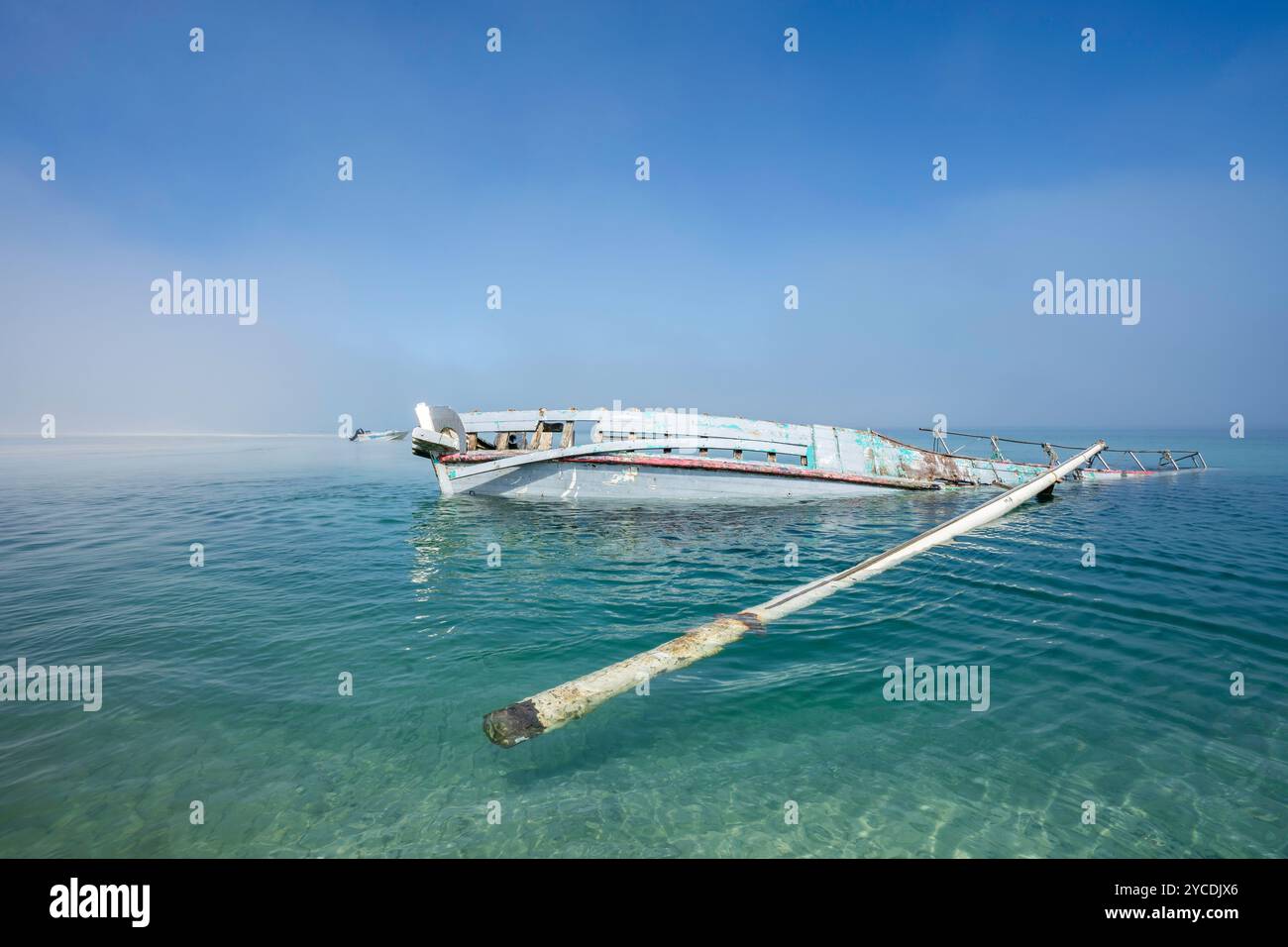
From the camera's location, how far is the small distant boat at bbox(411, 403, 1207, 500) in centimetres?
1661

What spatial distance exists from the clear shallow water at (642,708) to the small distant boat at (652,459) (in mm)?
5700

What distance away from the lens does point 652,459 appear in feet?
55.2

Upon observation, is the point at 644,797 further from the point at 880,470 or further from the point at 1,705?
the point at 880,470

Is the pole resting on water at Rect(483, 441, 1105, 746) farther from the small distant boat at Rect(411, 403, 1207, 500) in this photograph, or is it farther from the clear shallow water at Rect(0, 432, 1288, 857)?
the small distant boat at Rect(411, 403, 1207, 500)

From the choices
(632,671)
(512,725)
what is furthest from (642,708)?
(512,725)

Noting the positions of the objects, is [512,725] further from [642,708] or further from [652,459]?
[652,459]

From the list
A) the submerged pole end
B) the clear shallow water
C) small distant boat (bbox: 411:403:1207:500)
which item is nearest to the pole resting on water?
the submerged pole end

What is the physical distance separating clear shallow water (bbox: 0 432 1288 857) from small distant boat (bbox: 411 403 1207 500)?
5700 millimetres

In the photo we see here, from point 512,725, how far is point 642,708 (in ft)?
5.61

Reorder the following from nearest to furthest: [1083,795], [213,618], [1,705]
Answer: [1083,795], [1,705], [213,618]

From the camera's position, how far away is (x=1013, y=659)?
5820mm

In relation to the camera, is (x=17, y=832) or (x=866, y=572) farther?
(x=866, y=572)
